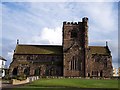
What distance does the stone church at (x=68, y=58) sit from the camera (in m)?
95.6

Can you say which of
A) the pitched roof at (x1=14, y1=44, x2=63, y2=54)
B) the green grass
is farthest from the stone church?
the green grass

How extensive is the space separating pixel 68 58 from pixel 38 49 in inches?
483

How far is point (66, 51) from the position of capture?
318 feet

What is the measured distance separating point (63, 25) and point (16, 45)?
18.8 meters

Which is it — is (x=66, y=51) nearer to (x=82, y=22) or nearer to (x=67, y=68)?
(x=67, y=68)

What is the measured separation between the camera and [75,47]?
96.7 meters

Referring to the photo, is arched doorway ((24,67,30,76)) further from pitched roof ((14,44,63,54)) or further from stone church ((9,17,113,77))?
pitched roof ((14,44,63,54))

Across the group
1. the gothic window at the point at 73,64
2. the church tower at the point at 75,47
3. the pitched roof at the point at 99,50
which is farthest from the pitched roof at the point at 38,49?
the pitched roof at the point at 99,50

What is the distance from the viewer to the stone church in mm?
95562

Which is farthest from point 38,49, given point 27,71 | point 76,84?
point 76,84

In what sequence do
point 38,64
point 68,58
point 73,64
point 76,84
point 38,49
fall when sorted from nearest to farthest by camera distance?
point 76,84 < point 73,64 < point 68,58 < point 38,64 < point 38,49

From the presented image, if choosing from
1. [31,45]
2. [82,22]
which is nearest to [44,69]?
[31,45]

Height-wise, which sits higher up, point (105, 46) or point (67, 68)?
point (105, 46)

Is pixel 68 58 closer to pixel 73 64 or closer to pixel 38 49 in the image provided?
pixel 73 64
